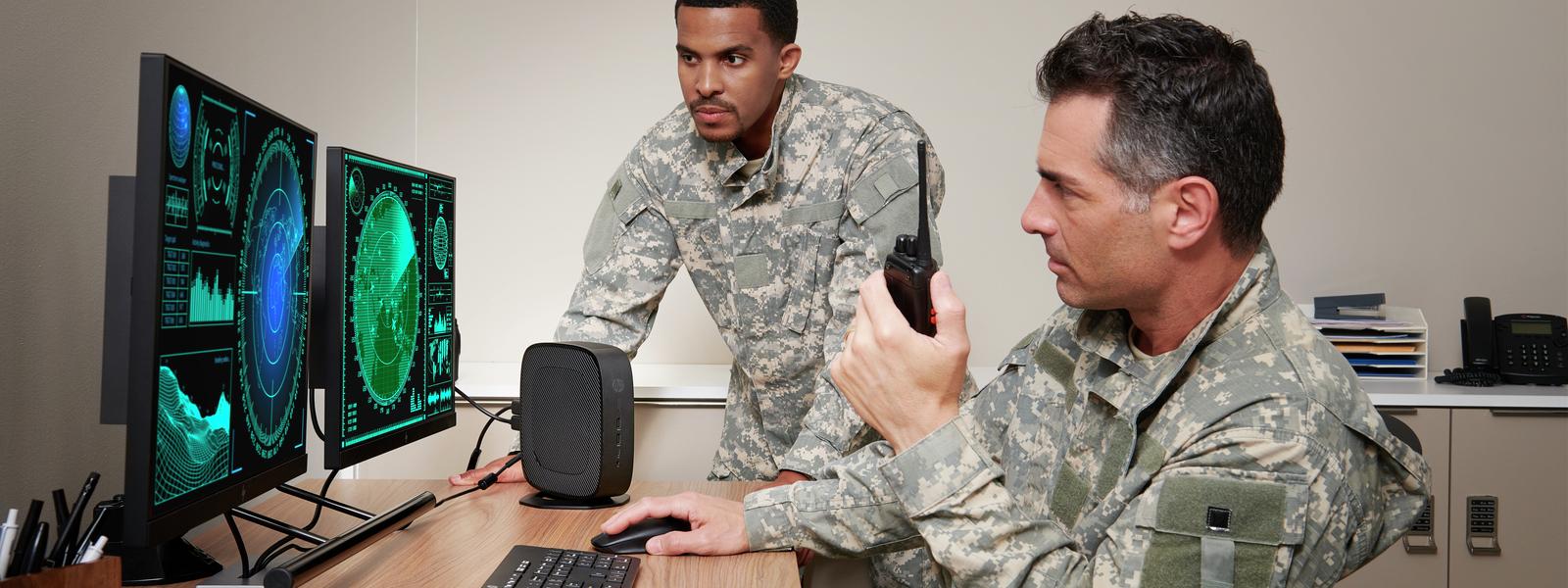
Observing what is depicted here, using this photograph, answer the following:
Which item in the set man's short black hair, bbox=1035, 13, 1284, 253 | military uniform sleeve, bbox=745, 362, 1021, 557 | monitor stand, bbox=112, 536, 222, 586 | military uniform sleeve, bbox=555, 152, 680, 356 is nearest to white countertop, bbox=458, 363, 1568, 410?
military uniform sleeve, bbox=555, 152, 680, 356

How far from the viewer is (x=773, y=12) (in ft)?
6.29

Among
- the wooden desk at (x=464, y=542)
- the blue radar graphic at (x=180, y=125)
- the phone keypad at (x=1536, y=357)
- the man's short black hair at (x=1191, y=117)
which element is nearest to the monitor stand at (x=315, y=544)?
the wooden desk at (x=464, y=542)

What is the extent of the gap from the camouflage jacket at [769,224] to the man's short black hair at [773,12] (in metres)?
0.12

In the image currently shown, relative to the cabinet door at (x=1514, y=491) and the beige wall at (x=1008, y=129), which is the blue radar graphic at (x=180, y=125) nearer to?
the beige wall at (x=1008, y=129)

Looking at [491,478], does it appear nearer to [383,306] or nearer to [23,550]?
[383,306]

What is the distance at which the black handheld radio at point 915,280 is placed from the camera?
43.7 inches

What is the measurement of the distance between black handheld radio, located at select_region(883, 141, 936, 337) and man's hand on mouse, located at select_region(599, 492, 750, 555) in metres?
0.35

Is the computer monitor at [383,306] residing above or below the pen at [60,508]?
above

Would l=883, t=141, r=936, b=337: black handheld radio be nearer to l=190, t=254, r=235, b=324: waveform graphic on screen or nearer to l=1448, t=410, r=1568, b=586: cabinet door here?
l=190, t=254, r=235, b=324: waveform graphic on screen

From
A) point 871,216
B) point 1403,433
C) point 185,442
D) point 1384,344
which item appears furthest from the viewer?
point 1384,344

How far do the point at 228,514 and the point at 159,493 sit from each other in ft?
0.70

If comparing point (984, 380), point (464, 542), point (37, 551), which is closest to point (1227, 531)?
point (464, 542)

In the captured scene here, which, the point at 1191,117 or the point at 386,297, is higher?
the point at 1191,117

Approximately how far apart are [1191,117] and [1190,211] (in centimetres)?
9
